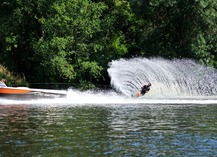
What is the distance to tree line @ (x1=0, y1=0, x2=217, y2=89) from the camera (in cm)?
5672

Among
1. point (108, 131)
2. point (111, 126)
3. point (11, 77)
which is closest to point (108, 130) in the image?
point (108, 131)

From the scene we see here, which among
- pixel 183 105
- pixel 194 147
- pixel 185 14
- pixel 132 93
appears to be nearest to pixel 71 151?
pixel 194 147

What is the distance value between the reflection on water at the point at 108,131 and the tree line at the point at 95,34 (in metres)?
21.1

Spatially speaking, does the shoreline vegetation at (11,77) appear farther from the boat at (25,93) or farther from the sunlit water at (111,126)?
the boat at (25,93)

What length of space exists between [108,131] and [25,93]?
1806 cm

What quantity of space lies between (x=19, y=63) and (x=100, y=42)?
35.8 feet

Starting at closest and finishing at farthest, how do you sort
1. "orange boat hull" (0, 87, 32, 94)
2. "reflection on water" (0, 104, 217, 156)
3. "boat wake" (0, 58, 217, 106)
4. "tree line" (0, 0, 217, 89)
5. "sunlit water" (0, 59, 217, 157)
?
"reflection on water" (0, 104, 217, 156), "sunlit water" (0, 59, 217, 157), "orange boat hull" (0, 87, 32, 94), "boat wake" (0, 58, 217, 106), "tree line" (0, 0, 217, 89)

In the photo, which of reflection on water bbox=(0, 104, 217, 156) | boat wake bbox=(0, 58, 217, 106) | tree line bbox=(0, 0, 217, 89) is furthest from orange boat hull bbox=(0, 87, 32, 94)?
tree line bbox=(0, 0, 217, 89)

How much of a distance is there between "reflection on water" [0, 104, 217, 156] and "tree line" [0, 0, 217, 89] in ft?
69.1

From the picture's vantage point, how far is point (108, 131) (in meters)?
25.2

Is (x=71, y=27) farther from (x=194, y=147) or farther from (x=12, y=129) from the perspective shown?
(x=194, y=147)

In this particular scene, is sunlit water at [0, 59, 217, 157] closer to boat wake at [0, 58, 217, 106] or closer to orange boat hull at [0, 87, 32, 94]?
boat wake at [0, 58, 217, 106]

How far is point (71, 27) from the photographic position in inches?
2338

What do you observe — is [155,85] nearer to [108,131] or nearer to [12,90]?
[12,90]
